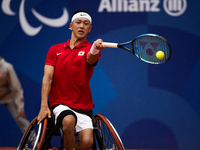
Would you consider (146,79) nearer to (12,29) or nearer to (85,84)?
(85,84)

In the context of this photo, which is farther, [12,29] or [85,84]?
[12,29]

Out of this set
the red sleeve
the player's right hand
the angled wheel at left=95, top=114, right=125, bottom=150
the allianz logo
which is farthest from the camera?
the allianz logo

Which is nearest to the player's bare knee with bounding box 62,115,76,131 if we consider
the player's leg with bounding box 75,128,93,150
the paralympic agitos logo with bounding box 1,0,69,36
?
the player's leg with bounding box 75,128,93,150

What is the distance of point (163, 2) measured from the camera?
11.5 feet

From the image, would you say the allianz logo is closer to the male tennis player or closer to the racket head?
the male tennis player

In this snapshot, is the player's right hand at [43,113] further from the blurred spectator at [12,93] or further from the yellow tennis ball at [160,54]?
the blurred spectator at [12,93]

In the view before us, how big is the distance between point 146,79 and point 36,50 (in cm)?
161

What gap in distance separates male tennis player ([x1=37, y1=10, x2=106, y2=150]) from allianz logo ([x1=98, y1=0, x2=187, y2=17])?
3.90ft

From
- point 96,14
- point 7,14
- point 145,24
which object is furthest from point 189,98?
point 7,14

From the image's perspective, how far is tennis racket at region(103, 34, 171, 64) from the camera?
201 centimetres

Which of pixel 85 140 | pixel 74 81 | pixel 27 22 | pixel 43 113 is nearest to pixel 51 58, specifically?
pixel 74 81

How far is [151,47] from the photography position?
6.81 ft

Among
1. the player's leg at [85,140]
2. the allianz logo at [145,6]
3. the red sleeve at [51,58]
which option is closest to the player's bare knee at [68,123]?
the player's leg at [85,140]

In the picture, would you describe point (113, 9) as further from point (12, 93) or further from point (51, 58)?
point (12, 93)
